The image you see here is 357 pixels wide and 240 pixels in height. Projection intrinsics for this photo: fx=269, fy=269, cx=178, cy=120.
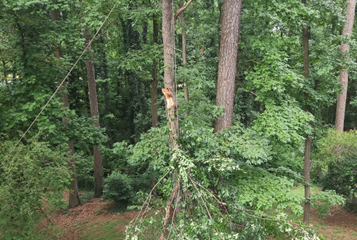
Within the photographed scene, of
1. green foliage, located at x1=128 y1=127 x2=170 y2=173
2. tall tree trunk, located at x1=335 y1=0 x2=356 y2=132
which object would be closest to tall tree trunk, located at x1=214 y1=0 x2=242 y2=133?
green foliage, located at x1=128 y1=127 x2=170 y2=173

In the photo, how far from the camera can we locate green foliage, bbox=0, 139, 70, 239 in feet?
15.7

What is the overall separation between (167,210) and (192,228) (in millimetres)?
524

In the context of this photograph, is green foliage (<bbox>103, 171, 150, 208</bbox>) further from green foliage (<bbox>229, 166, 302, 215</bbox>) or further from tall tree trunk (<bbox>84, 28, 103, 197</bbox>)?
green foliage (<bbox>229, 166, 302, 215</bbox>)

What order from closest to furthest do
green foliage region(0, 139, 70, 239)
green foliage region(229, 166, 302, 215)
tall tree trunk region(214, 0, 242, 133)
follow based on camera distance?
green foliage region(0, 139, 70, 239), green foliage region(229, 166, 302, 215), tall tree trunk region(214, 0, 242, 133)

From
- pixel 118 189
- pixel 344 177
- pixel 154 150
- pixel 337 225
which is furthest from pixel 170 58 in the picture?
pixel 337 225

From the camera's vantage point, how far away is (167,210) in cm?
365

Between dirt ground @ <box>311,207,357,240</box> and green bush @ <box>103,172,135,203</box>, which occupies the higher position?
green bush @ <box>103,172,135,203</box>

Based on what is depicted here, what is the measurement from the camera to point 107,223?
9070 mm

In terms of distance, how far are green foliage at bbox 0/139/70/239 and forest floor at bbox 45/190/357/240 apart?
2.96 m

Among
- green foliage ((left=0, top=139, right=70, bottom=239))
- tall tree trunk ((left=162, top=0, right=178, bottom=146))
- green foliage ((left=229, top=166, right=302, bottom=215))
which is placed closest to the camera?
tall tree trunk ((left=162, top=0, right=178, bottom=146))

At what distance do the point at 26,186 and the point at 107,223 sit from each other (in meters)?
4.65

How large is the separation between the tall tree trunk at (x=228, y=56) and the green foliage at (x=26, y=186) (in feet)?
12.0

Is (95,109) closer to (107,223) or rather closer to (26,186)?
(107,223)

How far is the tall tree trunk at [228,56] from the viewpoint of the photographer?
241 inches
